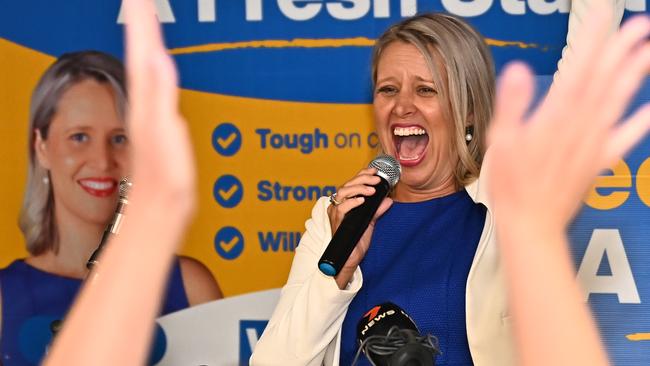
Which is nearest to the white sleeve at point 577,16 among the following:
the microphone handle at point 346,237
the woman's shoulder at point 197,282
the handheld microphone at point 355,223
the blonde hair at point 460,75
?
the blonde hair at point 460,75

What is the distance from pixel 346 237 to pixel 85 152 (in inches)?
70.3

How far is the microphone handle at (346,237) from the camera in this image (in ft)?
6.82

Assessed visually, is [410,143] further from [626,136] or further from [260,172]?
[626,136]

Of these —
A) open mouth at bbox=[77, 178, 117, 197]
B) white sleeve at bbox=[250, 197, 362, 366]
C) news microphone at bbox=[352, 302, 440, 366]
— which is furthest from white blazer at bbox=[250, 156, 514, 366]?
open mouth at bbox=[77, 178, 117, 197]

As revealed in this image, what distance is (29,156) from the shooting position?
3.61m

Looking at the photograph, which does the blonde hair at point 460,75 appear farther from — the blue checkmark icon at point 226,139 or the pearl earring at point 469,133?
the blue checkmark icon at point 226,139

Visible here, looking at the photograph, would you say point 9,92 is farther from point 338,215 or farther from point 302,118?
point 338,215

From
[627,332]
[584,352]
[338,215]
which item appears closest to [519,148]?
[584,352]

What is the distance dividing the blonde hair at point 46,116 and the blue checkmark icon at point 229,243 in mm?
615

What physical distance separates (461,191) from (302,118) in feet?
3.14

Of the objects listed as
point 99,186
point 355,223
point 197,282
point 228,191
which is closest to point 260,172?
point 228,191

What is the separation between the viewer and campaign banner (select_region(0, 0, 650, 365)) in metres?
3.44

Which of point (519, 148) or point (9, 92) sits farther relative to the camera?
point (9, 92)

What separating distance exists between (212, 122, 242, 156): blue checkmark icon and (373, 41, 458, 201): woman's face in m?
0.92
